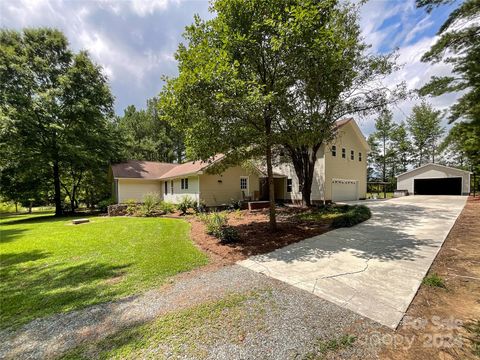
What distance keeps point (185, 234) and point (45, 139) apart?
17.8m

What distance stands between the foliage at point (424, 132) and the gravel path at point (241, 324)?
161ft

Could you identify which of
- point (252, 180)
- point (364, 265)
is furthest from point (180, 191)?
point (364, 265)

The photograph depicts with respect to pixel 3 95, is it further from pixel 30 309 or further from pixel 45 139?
pixel 30 309

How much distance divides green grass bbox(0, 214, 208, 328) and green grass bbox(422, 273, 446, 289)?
4801mm

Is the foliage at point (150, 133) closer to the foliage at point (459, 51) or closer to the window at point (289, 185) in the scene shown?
the window at point (289, 185)

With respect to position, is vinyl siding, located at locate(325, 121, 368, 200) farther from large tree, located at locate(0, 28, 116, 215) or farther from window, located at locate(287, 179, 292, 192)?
large tree, located at locate(0, 28, 116, 215)

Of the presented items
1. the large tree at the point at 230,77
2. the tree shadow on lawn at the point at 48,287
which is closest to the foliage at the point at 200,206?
the large tree at the point at 230,77

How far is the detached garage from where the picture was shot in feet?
82.4

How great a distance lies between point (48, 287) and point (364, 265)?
699 cm

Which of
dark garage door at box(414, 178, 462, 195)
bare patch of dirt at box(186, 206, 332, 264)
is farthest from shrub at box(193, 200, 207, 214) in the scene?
dark garage door at box(414, 178, 462, 195)

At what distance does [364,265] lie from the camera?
506cm

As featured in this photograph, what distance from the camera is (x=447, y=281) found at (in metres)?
4.19

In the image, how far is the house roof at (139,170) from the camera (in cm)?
1969

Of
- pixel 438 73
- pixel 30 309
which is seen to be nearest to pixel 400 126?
pixel 438 73
